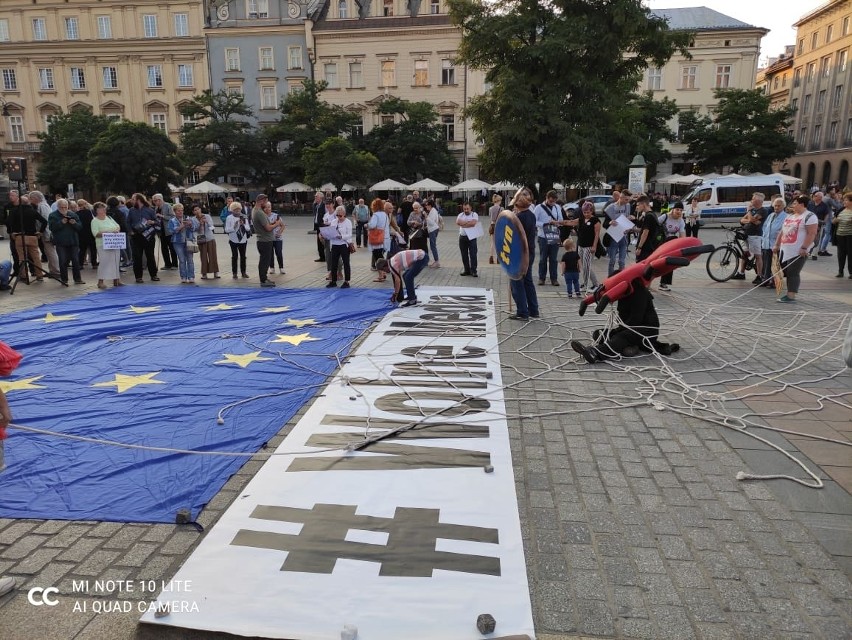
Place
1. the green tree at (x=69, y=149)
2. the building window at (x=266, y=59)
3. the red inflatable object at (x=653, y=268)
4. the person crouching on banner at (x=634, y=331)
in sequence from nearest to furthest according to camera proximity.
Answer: the red inflatable object at (x=653, y=268), the person crouching on banner at (x=634, y=331), the green tree at (x=69, y=149), the building window at (x=266, y=59)

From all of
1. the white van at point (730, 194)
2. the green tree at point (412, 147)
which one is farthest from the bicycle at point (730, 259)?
the green tree at point (412, 147)

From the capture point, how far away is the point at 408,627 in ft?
8.82

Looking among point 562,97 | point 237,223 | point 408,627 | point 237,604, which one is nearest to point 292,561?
point 237,604

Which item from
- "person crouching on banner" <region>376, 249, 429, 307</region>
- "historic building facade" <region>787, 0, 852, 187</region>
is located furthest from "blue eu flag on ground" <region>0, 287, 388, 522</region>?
"historic building facade" <region>787, 0, 852, 187</region>

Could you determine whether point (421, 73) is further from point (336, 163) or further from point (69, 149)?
point (69, 149)

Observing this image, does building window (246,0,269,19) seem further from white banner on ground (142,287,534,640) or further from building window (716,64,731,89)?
white banner on ground (142,287,534,640)

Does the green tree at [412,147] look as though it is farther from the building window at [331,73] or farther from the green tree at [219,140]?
the building window at [331,73]

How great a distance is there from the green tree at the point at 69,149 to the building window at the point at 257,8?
16710 millimetres

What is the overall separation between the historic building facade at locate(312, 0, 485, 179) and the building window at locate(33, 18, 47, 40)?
90.3ft

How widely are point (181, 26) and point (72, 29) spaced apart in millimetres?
11077

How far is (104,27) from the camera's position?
2194 inches

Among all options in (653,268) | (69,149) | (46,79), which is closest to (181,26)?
(46,79)

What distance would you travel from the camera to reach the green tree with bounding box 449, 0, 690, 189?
19.7 m

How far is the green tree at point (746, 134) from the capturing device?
45281 millimetres
